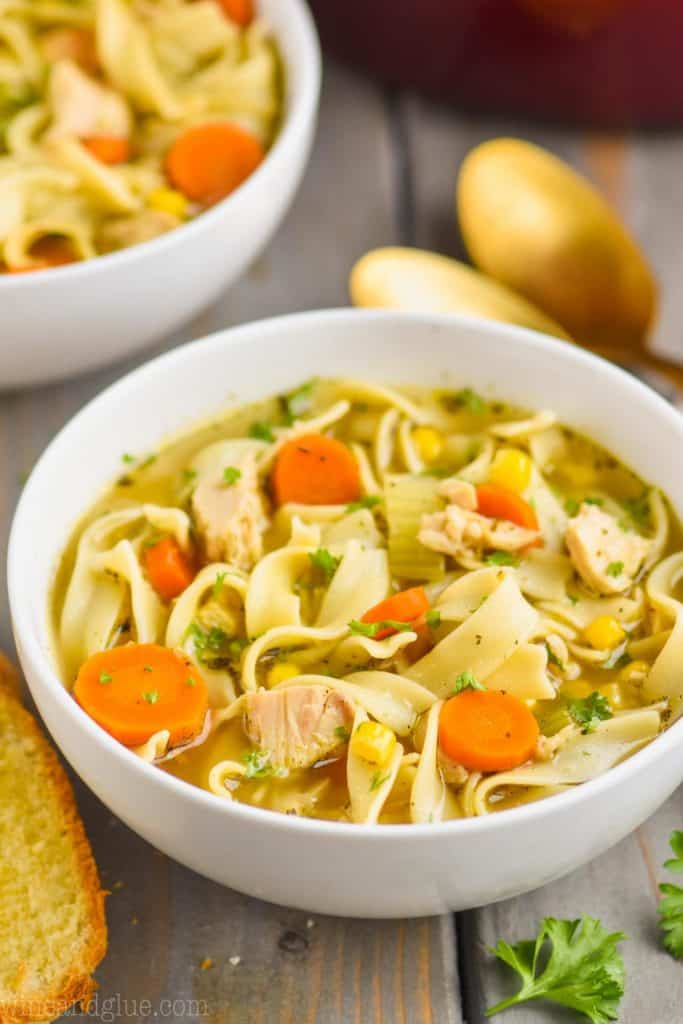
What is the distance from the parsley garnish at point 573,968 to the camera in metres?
3.34

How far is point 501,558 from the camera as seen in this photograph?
389cm

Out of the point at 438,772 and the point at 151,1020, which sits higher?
the point at 438,772

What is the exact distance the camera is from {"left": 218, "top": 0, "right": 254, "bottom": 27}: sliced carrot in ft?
18.9

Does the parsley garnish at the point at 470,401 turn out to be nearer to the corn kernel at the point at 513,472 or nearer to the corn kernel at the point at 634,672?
the corn kernel at the point at 513,472

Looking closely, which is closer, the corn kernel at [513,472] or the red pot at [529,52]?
the corn kernel at [513,472]

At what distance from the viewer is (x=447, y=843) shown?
303 cm

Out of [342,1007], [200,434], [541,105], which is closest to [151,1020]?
[342,1007]

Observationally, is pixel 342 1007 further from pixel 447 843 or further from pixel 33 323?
pixel 33 323

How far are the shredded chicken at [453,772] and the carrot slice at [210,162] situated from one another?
2633 mm

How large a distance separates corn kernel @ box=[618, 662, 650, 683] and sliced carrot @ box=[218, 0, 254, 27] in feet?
11.3

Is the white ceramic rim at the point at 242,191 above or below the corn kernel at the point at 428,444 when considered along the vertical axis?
above

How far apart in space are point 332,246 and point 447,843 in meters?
3.31

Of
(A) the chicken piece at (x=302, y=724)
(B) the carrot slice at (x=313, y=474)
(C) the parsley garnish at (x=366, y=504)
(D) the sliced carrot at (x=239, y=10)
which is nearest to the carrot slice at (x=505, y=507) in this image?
(C) the parsley garnish at (x=366, y=504)

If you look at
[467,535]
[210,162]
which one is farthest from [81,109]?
[467,535]
